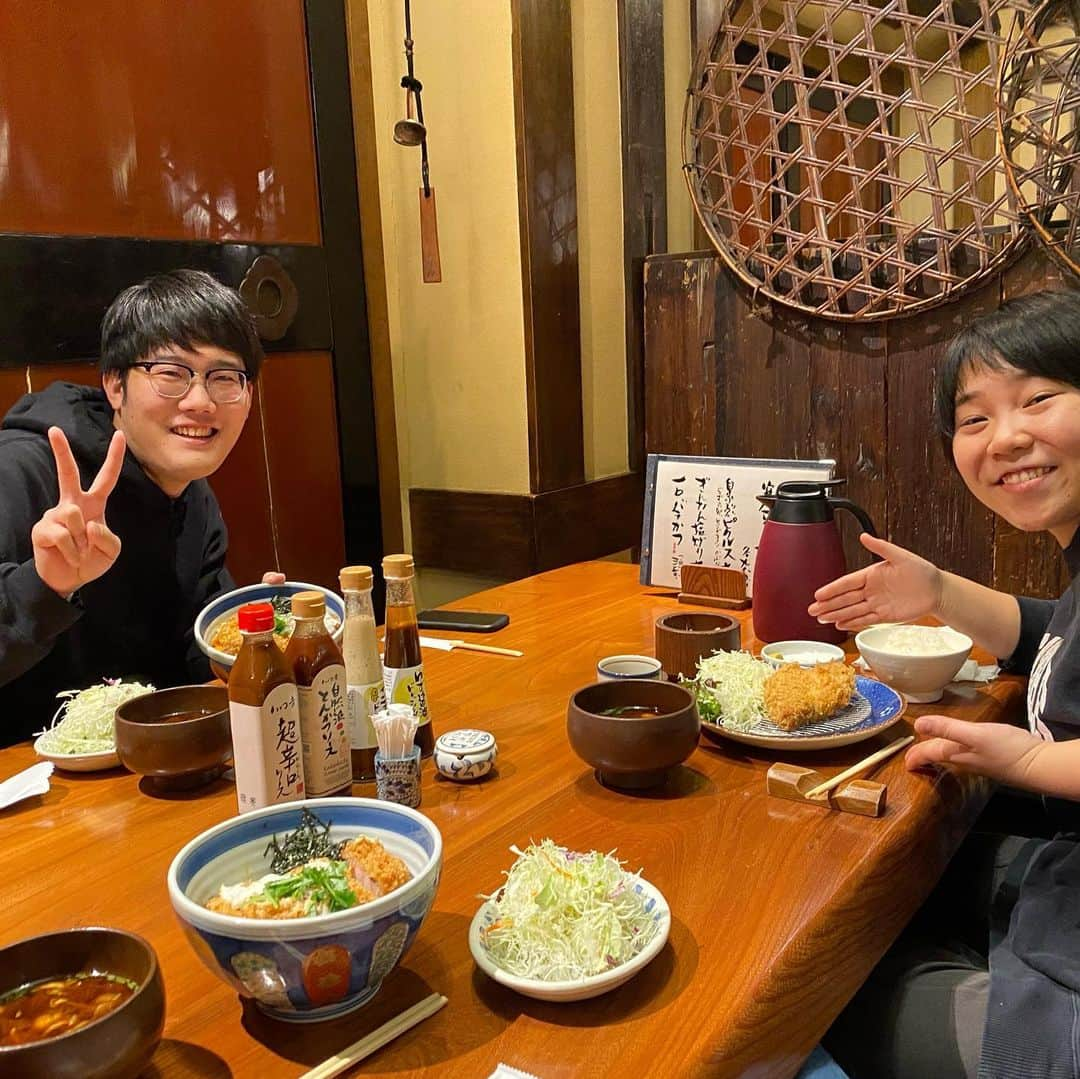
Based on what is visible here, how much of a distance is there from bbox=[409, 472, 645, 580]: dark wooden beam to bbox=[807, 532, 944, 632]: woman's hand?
1.49 m

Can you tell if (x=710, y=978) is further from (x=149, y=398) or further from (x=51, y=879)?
(x=149, y=398)

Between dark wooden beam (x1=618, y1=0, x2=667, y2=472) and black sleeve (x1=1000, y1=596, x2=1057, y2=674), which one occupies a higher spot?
dark wooden beam (x1=618, y1=0, x2=667, y2=472)

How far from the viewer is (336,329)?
304 centimetres

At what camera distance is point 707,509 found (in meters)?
2.11

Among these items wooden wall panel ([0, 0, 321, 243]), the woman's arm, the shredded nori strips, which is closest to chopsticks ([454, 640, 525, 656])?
the woman's arm

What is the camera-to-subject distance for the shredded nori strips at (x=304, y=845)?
2.77ft

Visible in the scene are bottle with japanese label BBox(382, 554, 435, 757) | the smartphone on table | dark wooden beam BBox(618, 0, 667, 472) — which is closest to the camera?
bottle with japanese label BBox(382, 554, 435, 757)

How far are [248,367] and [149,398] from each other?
0.20 metres

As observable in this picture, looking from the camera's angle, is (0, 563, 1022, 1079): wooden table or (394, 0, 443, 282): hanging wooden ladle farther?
(394, 0, 443, 282): hanging wooden ladle

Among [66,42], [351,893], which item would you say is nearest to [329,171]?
[66,42]

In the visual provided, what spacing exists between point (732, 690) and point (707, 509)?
847mm

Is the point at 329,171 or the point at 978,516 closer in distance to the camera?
the point at 978,516

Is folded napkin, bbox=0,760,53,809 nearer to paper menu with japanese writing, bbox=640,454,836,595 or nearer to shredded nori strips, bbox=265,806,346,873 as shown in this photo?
shredded nori strips, bbox=265,806,346,873

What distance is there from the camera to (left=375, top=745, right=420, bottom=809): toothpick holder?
108 centimetres
